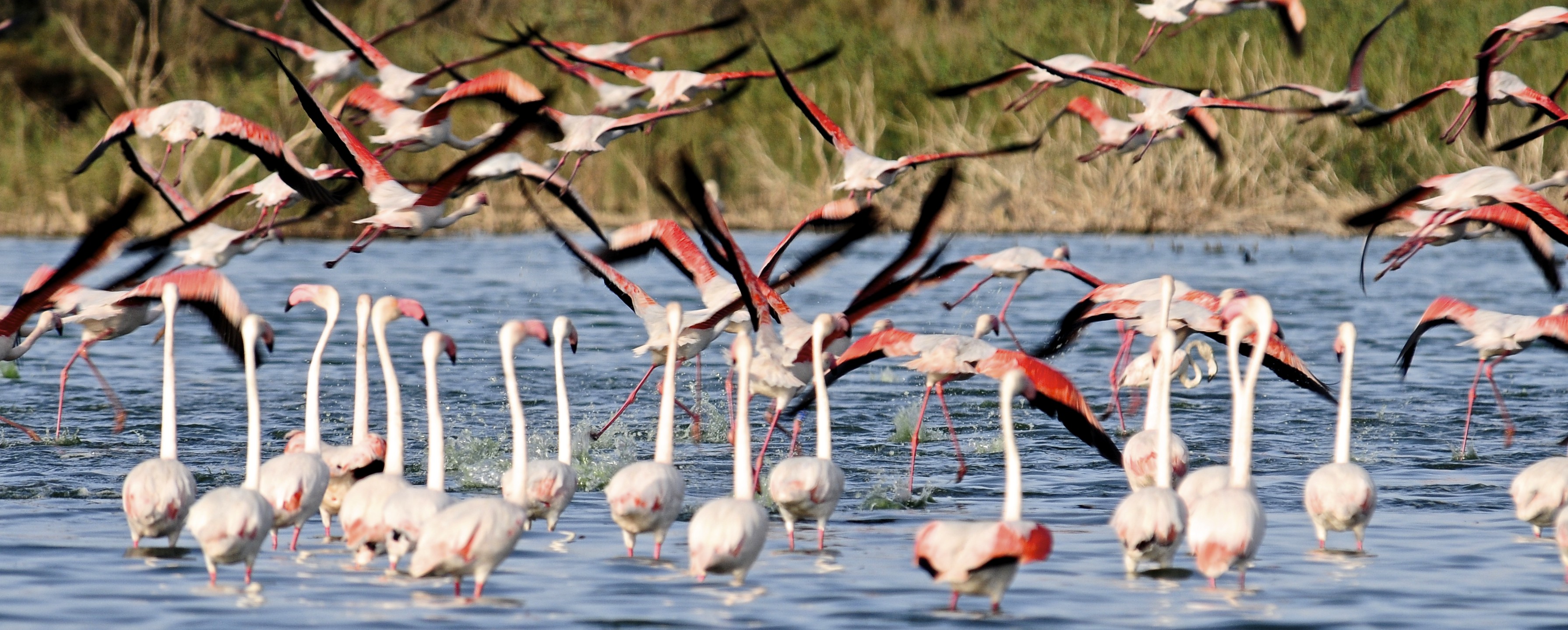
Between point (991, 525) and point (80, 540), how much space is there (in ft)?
13.8

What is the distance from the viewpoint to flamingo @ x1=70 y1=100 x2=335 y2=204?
10883mm

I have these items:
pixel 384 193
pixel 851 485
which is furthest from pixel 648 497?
pixel 384 193

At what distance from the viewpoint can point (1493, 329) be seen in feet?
34.0

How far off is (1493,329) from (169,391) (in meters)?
7.17

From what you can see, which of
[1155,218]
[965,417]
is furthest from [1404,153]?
[965,417]

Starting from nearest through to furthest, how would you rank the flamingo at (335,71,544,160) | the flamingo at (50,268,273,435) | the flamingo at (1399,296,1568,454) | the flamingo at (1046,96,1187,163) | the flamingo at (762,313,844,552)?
the flamingo at (762,313,844,552), the flamingo at (50,268,273,435), the flamingo at (1399,296,1568,454), the flamingo at (335,71,544,160), the flamingo at (1046,96,1187,163)

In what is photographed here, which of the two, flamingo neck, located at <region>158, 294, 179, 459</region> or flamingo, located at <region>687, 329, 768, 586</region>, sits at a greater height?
flamingo neck, located at <region>158, 294, 179, 459</region>

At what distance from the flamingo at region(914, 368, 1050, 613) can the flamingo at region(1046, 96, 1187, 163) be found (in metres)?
7.25

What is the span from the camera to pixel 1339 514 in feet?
24.5

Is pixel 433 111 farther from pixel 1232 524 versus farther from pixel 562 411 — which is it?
pixel 1232 524

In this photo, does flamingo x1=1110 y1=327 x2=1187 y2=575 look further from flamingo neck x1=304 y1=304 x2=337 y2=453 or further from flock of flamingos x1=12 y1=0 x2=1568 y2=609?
flamingo neck x1=304 y1=304 x2=337 y2=453

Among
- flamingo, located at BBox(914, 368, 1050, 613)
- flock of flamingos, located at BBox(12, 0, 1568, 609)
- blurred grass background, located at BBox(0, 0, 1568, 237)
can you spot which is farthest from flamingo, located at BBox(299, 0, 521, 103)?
blurred grass background, located at BBox(0, 0, 1568, 237)

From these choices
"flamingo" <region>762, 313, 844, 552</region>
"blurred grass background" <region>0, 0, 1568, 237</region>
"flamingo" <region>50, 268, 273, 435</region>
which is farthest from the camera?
"blurred grass background" <region>0, 0, 1568, 237</region>

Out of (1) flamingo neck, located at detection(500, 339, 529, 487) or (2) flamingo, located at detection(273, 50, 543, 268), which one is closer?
(1) flamingo neck, located at detection(500, 339, 529, 487)
